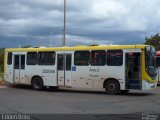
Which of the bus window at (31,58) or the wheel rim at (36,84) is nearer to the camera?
the wheel rim at (36,84)

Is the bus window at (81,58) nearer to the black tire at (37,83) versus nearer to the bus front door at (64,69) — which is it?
the bus front door at (64,69)

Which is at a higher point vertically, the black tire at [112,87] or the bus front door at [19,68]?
the bus front door at [19,68]

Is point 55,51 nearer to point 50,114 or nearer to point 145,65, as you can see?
point 145,65

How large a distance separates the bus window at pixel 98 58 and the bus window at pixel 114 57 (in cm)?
31

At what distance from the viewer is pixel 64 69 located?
942 inches

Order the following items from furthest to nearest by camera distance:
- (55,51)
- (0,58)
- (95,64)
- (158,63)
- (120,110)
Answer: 1. (0,58)
2. (158,63)
3. (55,51)
4. (95,64)
5. (120,110)

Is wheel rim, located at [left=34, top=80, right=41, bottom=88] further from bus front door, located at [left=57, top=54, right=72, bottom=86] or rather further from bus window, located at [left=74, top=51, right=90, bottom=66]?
bus window, located at [left=74, top=51, right=90, bottom=66]

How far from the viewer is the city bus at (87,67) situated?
21609 millimetres

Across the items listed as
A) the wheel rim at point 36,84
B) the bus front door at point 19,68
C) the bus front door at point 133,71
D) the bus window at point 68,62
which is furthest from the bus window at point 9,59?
the bus front door at point 133,71

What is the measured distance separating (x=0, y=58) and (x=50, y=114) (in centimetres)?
4180

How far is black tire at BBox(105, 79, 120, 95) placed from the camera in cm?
2206

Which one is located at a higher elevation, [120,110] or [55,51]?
[55,51]

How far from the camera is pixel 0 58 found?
5431cm

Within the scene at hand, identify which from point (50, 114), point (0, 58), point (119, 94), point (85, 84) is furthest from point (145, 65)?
point (0, 58)
